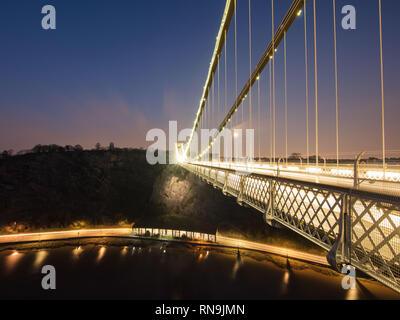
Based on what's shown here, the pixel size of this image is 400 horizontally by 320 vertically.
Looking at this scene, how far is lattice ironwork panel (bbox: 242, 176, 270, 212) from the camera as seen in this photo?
675 cm

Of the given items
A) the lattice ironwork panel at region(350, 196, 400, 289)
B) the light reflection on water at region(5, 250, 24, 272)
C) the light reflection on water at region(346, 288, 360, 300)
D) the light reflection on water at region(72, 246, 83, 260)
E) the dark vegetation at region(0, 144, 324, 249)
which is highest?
the lattice ironwork panel at region(350, 196, 400, 289)

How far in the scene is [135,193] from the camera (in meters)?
48.8

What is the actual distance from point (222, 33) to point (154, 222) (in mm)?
24752

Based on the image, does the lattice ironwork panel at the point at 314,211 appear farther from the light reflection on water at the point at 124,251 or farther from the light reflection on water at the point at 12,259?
the light reflection on water at the point at 12,259

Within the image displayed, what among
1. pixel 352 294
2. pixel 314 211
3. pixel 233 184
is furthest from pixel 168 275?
pixel 314 211

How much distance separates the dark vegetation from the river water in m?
3.67

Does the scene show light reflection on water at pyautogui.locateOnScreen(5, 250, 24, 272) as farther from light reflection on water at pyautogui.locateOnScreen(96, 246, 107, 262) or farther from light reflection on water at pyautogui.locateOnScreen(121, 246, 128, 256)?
light reflection on water at pyautogui.locateOnScreen(121, 246, 128, 256)

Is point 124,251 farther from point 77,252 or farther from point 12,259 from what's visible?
point 12,259

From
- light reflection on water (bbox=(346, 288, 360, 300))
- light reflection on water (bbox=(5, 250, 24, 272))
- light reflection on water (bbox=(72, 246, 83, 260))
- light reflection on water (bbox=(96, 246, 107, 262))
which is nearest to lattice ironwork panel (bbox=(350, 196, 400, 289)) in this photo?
light reflection on water (bbox=(346, 288, 360, 300))

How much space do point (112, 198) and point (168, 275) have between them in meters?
33.1

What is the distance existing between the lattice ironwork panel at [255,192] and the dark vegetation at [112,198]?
16485 mm
